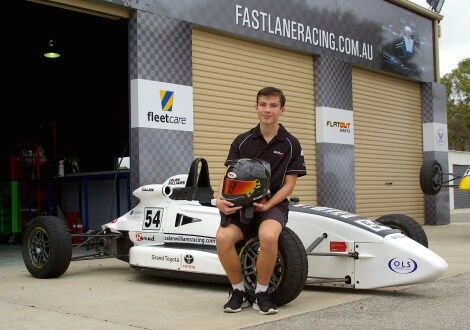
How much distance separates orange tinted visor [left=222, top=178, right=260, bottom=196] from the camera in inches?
193

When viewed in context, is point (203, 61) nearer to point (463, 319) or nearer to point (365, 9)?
point (365, 9)

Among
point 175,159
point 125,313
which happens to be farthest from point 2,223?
point 125,313

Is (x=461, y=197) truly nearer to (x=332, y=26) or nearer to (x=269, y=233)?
(x=332, y=26)

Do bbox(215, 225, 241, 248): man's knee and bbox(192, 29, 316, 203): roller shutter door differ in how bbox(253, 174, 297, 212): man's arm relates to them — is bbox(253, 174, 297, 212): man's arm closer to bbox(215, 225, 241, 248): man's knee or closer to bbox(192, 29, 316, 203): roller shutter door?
bbox(215, 225, 241, 248): man's knee

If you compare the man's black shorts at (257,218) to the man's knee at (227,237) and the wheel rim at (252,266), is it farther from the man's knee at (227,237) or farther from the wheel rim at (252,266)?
the wheel rim at (252,266)

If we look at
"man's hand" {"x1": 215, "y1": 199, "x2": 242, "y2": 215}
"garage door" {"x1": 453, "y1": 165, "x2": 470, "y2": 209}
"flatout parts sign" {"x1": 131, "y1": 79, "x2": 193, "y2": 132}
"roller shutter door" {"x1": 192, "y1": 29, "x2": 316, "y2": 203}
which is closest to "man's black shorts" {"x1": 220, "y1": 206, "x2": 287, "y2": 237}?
"man's hand" {"x1": 215, "y1": 199, "x2": 242, "y2": 215}

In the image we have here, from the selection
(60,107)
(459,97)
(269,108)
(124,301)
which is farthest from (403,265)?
(459,97)

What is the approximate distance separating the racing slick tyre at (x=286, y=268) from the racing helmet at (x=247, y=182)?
1.40ft

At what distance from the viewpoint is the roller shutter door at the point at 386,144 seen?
1395 cm

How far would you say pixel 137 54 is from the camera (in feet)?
30.4

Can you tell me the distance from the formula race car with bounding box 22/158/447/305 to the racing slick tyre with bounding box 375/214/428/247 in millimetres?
10

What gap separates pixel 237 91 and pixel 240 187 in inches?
247

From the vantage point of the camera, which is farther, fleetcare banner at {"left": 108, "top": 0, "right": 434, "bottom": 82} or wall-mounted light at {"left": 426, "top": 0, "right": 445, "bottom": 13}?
wall-mounted light at {"left": 426, "top": 0, "right": 445, "bottom": 13}

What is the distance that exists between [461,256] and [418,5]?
28.3 ft
